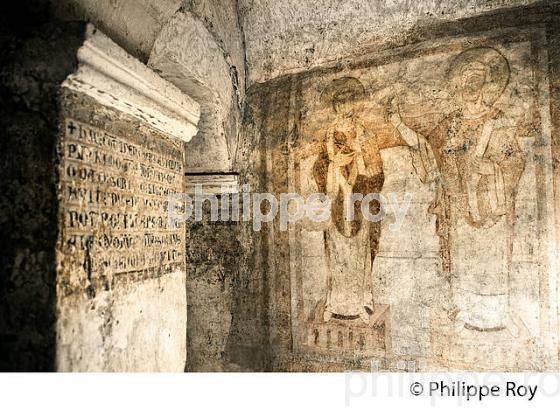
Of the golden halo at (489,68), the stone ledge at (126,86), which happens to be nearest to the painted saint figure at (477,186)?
the golden halo at (489,68)

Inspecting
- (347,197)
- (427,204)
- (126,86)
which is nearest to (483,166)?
(427,204)

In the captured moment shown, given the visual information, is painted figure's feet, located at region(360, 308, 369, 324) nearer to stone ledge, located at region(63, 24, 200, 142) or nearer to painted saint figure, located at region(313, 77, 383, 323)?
painted saint figure, located at region(313, 77, 383, 323)

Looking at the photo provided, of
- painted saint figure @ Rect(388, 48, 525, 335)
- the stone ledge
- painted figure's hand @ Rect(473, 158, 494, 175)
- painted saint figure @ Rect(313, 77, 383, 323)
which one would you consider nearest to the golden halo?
painted saint figure @ Rect(388, 48, 525, 335)

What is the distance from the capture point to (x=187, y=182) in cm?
361

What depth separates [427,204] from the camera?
3.08 meters

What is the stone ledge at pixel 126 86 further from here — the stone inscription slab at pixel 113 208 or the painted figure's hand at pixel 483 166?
the painted figure's hand at pixel 483 166

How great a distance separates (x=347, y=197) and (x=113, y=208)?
1839mm

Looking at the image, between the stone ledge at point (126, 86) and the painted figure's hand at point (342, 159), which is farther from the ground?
the stone ledge at point (126, 86)

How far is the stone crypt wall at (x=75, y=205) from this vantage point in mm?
1572

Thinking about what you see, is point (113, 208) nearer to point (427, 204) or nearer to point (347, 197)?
point (347, 197)

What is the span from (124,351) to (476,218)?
2.24 metres

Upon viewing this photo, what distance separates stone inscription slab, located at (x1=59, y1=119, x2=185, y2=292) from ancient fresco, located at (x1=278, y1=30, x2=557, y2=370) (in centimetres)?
129

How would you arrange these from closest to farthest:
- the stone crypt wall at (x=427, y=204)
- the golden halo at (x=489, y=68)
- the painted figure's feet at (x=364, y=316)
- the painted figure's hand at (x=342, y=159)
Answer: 1. the stone crypt wall at (x=427, y=204)
2. the golden halo at (x=489, y=68)
3. the painted figure's feet at (x=364, y=316)
4. the painted figure's hand at (x=342, y=159)

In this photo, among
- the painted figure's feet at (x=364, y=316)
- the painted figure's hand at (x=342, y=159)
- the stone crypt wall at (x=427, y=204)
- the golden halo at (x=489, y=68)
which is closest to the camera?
the stone crypt wall at (x=427, y=204)
